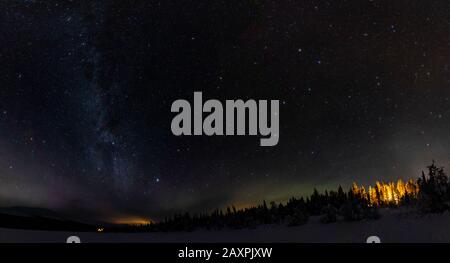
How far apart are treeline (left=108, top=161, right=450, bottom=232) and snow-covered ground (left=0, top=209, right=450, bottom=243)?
402 mm

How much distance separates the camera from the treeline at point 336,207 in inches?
220

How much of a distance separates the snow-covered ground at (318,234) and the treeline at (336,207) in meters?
0.40

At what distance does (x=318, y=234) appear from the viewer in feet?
15.0

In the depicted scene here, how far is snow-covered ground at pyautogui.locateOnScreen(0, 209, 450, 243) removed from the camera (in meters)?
4.30

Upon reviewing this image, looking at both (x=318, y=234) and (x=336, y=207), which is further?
(x=336, y=207)

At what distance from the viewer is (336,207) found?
7.72 m

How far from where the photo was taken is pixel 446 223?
4.43 m

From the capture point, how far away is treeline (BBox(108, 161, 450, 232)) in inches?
220

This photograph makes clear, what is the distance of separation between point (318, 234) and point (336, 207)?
337 centimetres

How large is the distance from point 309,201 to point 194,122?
3.35m
